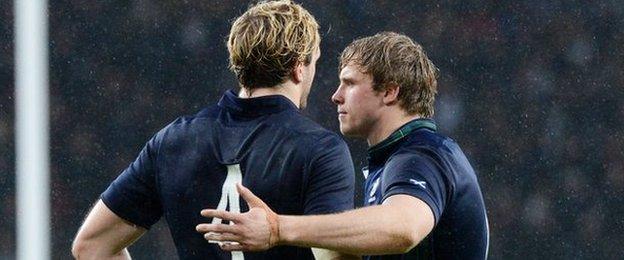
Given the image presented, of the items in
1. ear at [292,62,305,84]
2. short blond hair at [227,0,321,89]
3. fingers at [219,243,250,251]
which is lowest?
fingers at [219,243,250,251]

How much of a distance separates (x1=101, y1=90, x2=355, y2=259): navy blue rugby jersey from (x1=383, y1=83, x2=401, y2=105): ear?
1.31 ft

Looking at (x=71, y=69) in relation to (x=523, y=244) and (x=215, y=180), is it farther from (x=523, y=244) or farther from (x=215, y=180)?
(x=215, y=180)

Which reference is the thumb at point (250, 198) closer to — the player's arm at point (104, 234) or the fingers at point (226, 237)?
the fingers at point (226, 237)

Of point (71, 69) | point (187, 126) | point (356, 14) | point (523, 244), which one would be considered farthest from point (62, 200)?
point (187, 126)

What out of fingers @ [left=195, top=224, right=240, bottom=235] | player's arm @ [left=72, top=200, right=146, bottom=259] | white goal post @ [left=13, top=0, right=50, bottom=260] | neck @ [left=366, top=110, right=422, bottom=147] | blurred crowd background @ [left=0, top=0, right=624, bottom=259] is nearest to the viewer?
fingers @ [left=195, top=224, right=240, bottom=235]

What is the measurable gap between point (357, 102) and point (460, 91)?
2750mm

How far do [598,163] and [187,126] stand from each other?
337 centimetres

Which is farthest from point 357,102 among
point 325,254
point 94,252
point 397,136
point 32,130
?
point 32,130

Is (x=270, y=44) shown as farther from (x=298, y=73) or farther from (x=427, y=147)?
(x=427, y=147)

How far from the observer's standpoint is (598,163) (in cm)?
566

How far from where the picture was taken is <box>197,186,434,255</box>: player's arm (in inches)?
90.0

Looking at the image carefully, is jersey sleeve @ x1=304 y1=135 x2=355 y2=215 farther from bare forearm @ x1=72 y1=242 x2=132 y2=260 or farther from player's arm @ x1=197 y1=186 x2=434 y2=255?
bare forearm @ x1=72 y1=242 x2=132 y2=260

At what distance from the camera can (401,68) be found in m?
2.95

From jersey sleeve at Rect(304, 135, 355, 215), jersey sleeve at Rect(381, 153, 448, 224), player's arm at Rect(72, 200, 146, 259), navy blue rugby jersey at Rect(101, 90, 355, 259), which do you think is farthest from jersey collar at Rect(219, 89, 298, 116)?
player's arm at Rect(72, 200, 146, 259)
